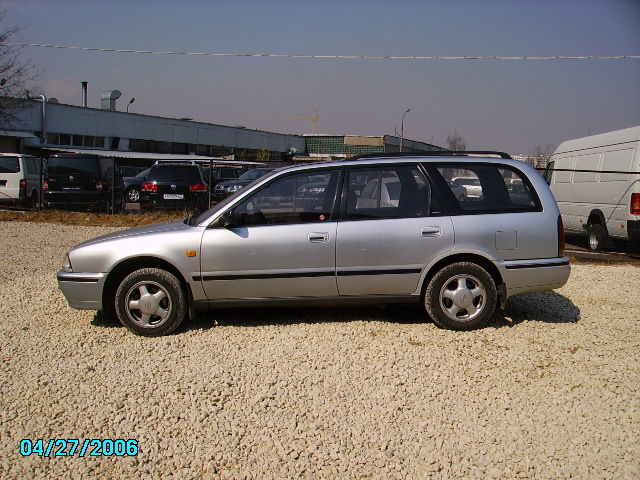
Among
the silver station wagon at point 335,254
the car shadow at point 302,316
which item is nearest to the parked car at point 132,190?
the car shadow at point 302,316

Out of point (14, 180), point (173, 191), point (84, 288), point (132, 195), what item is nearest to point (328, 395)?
point (84, 288)

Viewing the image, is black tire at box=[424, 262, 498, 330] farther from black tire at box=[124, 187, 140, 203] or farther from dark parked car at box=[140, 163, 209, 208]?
black tire at box=[124, 187, 140, 203]

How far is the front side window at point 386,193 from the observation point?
565 centimetres

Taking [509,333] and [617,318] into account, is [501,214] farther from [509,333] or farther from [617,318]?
[617,318]

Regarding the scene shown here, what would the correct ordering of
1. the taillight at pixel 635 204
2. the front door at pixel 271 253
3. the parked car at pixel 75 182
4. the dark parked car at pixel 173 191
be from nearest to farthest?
the front door at pixel 271 253
the taillight at pixel 635 204
the parked car at pixel 75 182
the dark parked car at pixel 173 191

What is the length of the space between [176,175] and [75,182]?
2.84 metres

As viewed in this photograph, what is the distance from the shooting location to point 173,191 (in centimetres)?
1709

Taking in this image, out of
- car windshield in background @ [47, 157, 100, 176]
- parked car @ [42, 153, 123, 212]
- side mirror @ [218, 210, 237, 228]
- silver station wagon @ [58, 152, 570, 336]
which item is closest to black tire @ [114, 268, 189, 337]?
silver station wagon @ [58, 152, 570, 336]

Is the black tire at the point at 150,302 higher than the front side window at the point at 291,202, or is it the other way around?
the front side window at the point at 291,202

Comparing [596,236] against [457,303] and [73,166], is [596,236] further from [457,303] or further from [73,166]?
[73,166]

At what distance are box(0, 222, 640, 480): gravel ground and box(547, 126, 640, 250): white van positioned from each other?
5.30 m

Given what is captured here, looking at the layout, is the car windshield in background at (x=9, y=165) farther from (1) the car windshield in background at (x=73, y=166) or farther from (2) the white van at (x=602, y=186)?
(2) the white van at (x=602, y=186)

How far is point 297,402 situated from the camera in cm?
411

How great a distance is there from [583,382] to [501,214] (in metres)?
1.85
